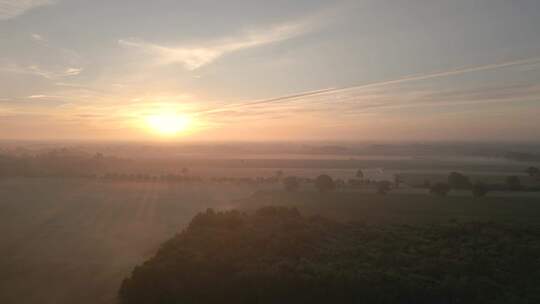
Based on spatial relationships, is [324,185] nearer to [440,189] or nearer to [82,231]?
[440,189]

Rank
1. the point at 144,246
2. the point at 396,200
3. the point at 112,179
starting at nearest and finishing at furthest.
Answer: the point at 144,246 → the point at 396,200 → the point at 112,179

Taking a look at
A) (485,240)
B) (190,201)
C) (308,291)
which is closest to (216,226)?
(308,291)

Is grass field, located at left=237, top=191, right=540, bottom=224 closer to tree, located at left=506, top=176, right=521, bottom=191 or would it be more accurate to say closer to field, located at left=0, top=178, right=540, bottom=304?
field, located at left=0, top=178, right=540, bottom=304

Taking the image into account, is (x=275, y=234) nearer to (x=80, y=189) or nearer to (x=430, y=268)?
(x=430, y=268)

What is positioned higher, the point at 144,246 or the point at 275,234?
the point at 275,234

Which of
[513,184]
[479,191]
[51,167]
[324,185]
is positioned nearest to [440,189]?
[479,191]

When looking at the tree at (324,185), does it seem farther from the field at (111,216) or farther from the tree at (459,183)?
the tree at (459,183)

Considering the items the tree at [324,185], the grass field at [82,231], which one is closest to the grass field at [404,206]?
the tree at [324,185]
